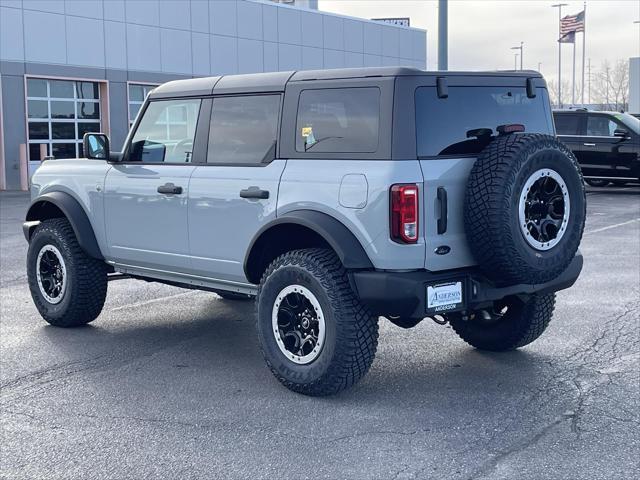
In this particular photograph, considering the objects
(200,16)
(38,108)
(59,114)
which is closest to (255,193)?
(38,108)

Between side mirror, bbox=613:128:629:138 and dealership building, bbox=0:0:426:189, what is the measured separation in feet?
49.6

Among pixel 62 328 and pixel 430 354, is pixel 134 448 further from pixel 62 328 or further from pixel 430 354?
pixel 62 328

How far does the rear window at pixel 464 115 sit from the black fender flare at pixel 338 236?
0.63m

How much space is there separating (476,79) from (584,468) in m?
2.51

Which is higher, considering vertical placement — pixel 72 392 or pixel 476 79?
pixel 476 79

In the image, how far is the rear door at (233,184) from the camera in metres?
6.11

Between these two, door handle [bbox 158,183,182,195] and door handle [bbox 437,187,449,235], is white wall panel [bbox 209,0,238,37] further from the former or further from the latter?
door handle [bbox 437,187,449,235]

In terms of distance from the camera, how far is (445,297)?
217 inches

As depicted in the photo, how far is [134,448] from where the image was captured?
4824mm

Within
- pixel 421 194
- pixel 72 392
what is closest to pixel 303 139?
pixel 421 194

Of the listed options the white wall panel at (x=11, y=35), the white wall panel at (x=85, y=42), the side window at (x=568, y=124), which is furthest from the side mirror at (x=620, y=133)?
the white wall panel at (x=11, y=35)

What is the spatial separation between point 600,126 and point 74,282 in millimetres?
16909

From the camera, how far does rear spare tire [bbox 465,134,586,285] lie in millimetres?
5383

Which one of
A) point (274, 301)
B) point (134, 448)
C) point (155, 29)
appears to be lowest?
point (134, 448)
